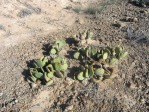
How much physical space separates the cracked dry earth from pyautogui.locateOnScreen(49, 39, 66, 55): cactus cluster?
27 cm

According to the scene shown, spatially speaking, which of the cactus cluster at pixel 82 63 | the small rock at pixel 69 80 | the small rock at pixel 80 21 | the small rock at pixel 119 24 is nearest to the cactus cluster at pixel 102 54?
the cactus cluster at pixel 82 63

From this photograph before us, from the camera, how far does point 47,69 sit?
434 centimetres

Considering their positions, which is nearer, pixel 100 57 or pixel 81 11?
pixel 100 57

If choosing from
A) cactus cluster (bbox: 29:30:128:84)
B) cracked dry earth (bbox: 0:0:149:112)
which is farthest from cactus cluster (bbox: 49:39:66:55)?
cracked dry earth (bbox: 0:0:149:112)

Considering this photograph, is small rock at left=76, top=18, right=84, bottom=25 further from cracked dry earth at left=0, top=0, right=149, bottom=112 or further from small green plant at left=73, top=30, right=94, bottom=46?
small green plant at left=73, top=30, right=94, bottom=46

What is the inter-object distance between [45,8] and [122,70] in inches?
111

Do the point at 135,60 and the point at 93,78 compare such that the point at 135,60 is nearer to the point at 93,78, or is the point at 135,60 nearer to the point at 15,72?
the point at 93,78

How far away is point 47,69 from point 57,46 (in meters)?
0.69

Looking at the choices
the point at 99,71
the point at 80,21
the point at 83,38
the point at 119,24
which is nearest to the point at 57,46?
the point at 83,38

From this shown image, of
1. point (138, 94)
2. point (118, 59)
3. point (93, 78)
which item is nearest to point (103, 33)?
point (118, 59)

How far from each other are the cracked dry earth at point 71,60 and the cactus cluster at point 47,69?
13 cm

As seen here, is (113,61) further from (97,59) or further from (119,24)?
(119,24)

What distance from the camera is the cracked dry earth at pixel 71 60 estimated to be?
398 cm

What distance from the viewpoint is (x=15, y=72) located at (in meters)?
4.60
